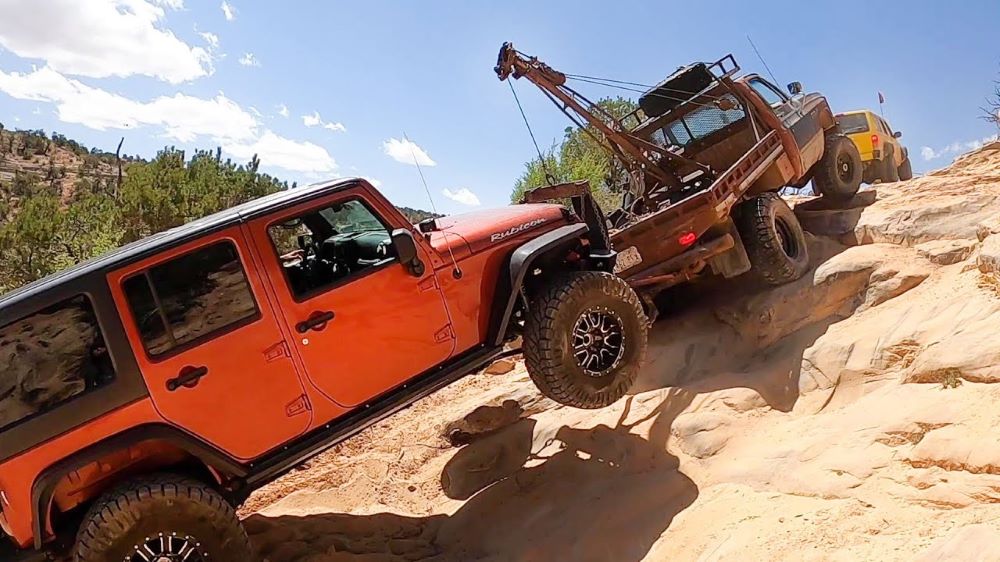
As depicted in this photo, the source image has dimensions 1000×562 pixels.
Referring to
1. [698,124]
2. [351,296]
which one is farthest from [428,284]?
[698,124]

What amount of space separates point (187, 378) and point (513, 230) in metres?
2.13

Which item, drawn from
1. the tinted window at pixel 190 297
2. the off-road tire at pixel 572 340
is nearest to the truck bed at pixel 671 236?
the off-road tire at pixel 572 340

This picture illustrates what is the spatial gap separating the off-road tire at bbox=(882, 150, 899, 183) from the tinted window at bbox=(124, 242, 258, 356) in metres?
10.8

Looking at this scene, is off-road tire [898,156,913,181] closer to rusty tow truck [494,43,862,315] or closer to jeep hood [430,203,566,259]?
rusty tow truck [494,43,862,315]

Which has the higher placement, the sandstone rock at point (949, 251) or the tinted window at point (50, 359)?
the tinted window at point (50, 359)

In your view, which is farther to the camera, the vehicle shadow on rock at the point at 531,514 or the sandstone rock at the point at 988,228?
the sandstone rock at the point at 988,228

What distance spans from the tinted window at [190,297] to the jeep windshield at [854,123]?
33.6 ft

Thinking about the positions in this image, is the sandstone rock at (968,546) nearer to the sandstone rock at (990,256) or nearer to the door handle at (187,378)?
the sandstone rock at (990,256)

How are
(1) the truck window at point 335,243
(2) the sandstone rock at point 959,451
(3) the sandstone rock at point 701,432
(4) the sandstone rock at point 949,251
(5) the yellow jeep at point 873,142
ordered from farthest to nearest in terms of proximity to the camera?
(5) the yellow jeep at point 873,142
(4) the sandstone rock at point 949,251
(3) the sandstone rock at point 701,432
(1) the truck window at point 335,243
(2) the sandstone rock at point 959,451

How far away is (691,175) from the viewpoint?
7625 millimetres

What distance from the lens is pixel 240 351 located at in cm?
368

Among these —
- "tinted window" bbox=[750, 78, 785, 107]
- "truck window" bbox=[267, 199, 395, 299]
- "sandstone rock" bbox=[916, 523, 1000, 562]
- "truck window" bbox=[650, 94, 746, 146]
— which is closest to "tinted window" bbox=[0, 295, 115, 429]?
"truck window" bbox=[267, 199, 395, 299]

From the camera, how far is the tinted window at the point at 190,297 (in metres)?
3.56

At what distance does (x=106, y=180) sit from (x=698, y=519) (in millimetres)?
35326
